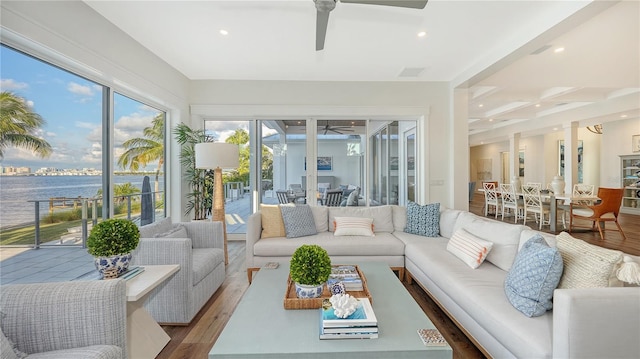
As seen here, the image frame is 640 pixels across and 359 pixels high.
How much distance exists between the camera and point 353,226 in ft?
11.0

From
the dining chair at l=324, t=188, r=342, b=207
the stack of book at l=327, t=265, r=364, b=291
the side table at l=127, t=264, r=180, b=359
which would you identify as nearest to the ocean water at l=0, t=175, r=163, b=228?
the side table at l=127, t=264, r=180, b=359

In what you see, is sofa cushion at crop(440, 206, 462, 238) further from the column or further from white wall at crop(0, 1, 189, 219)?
the column

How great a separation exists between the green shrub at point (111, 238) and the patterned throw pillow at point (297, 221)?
1810mm

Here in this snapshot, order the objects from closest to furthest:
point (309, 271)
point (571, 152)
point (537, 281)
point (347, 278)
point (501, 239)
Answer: point (537, 281), point (309, 271), point (347, 278), point (501, 239), point (571, 152)

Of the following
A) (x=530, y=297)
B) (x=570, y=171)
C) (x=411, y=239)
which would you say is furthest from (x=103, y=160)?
(x=570, y=171)

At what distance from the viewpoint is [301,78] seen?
4.54 metres

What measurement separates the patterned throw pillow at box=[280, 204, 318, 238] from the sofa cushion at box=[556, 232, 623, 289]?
2376 mm

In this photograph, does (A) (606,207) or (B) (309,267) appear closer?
(B) (309,267)

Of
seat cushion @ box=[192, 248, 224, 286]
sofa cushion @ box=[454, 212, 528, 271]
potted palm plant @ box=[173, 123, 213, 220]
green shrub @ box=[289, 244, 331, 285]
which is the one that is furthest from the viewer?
potted palm plant @ box=[173, 123, 213, 220]

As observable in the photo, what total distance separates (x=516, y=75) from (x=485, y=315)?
4210 millimetres

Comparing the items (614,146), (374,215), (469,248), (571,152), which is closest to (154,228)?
(374,215)

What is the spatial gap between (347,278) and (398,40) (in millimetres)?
2811

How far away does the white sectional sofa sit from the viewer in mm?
1221

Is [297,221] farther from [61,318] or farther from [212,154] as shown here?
[61,318]
